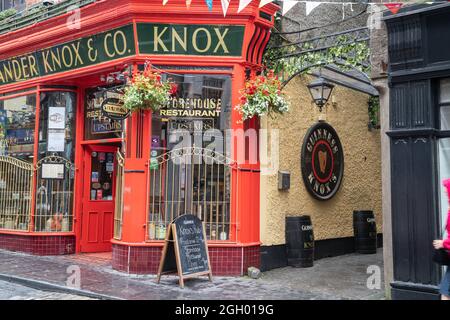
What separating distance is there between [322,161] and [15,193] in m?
6.93

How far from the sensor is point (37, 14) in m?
10.6

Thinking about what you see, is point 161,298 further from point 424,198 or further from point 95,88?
point 95,88

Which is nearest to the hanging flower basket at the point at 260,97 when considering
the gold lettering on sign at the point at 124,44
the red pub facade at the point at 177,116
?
the red pub facade at the point at 177,116

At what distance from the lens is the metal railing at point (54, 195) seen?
10344 mm

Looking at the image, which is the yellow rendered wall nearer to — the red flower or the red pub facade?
the red pub facade

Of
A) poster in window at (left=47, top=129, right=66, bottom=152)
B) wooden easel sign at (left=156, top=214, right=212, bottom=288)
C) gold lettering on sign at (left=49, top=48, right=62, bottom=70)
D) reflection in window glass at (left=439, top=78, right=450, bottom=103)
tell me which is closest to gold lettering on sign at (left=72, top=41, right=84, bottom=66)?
gold lettering on sign at (left=49, top=48, right=62, bottom=70)

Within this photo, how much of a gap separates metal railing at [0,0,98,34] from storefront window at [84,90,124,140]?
178 cm

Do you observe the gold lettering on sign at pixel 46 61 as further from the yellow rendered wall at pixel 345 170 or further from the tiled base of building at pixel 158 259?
the yellow rendered wall at pixel 345 170

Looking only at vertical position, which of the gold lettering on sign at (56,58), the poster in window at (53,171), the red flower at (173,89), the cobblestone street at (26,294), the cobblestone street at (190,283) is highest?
the gold lettering on sign at (56,58)

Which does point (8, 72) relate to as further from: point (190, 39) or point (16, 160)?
point (190, 39)

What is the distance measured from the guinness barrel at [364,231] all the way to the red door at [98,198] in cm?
570

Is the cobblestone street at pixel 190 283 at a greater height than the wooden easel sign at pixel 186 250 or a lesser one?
lesser

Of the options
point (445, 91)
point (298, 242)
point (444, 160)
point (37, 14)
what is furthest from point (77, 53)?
point (444, 160)
